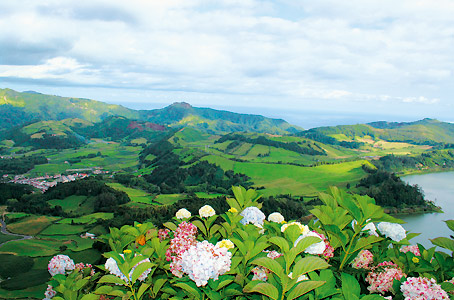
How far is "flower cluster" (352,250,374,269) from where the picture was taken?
3.54 meters

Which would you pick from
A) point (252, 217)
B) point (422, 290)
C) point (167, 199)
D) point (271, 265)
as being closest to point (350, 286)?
point (422, 290)

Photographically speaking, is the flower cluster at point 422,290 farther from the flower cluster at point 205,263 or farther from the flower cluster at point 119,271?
the flower cluster at point 119,271

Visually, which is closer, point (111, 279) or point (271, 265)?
point (271, 265)

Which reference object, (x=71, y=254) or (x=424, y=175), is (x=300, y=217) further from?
(x=424, y=175)

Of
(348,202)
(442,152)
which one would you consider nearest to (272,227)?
(348,202)

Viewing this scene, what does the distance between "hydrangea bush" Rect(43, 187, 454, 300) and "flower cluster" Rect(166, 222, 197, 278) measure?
0.04 feet

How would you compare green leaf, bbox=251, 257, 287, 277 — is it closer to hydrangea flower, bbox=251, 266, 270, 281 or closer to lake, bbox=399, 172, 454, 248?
hydrangea flower, bbox=251, 266, 270, 281

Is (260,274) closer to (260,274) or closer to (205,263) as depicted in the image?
(260,274)

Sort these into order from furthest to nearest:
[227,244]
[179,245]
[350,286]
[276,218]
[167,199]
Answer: [167,199], [276,218], [179,245], [227,244], [350,286]

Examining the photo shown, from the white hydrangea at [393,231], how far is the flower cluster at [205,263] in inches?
94.3

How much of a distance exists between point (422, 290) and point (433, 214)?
83.0m

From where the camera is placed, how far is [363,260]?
356 cm

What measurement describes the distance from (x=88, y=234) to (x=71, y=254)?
10.2 meters

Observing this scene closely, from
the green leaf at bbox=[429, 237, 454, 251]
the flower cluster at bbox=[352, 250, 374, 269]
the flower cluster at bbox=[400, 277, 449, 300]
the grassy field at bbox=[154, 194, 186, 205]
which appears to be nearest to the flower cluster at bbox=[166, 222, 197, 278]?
the flower cluster at bbox=[352, 250, 374, 269]
